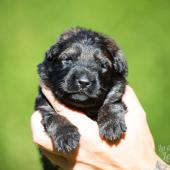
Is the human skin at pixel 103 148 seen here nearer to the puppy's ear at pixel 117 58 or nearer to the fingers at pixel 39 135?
the fingers at pixel 39 135

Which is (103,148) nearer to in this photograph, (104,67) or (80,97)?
(80,97)

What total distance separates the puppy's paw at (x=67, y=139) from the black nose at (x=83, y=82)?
35 centimetres

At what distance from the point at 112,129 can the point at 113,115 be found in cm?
20

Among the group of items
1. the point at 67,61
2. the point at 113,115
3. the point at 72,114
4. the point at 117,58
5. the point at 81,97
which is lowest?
the point at 113,115

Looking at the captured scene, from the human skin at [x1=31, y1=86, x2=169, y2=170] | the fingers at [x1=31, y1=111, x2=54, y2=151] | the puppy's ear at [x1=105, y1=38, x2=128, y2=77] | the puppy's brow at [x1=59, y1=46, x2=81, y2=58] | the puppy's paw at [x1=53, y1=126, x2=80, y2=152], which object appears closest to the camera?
the human skin at [x1=31, y1=86, x2=169, y2=170]

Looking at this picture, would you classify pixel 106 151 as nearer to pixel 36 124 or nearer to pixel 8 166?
pixel 36 124

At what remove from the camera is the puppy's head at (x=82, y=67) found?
16.9ft

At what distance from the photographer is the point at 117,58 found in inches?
218

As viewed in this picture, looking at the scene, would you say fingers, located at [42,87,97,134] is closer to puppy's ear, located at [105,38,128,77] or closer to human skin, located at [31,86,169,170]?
human skin, located at [31,86,169,170]

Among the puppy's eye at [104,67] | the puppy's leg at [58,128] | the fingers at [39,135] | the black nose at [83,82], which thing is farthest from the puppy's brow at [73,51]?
the fingers at [39,135]

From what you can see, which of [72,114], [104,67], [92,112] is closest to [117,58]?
[104,67]

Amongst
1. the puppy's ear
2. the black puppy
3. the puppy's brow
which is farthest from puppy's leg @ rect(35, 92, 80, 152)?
the puppy's ear

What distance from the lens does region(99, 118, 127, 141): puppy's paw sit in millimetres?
4996

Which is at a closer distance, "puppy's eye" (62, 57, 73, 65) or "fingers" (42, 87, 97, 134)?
"fingers" (42, 87, 97, 134)
